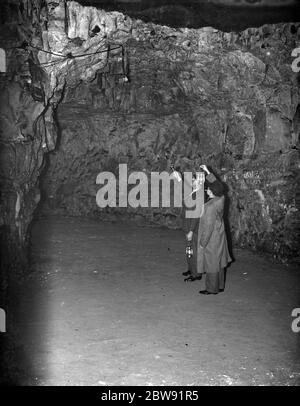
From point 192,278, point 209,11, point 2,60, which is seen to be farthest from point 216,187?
point 2,60

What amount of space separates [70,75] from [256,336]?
7.64m

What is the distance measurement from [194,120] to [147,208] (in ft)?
11.4

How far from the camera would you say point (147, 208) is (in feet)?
48.1

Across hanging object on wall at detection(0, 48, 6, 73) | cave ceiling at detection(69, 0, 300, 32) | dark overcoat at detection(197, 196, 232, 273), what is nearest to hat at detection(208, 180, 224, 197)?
dark overcoat at detection(197, 196, 232, 273)

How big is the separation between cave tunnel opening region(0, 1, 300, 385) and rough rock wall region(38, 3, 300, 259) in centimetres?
4

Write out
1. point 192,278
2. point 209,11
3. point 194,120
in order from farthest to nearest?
point 194,120 → point 209,11 → point 192,278

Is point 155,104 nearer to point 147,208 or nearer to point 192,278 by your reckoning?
point 147,208

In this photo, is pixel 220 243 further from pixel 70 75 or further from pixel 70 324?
pixel 70 75

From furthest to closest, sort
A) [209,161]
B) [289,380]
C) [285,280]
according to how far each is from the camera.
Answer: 1. [209,161]
2. [285,280]
3. [289,380]

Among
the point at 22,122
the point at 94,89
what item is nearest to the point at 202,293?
the point at 22,122

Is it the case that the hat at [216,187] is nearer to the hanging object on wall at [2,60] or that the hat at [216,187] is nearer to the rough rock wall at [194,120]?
the rough rock wall at [194,120]

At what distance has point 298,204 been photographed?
32.3 feet

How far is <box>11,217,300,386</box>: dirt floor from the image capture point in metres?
5.25

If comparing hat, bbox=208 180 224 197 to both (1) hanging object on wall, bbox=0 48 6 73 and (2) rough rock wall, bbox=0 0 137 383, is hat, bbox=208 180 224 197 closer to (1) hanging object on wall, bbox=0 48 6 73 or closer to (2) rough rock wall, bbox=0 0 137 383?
(2) rough rock wall, bbox=0 0 137 383
